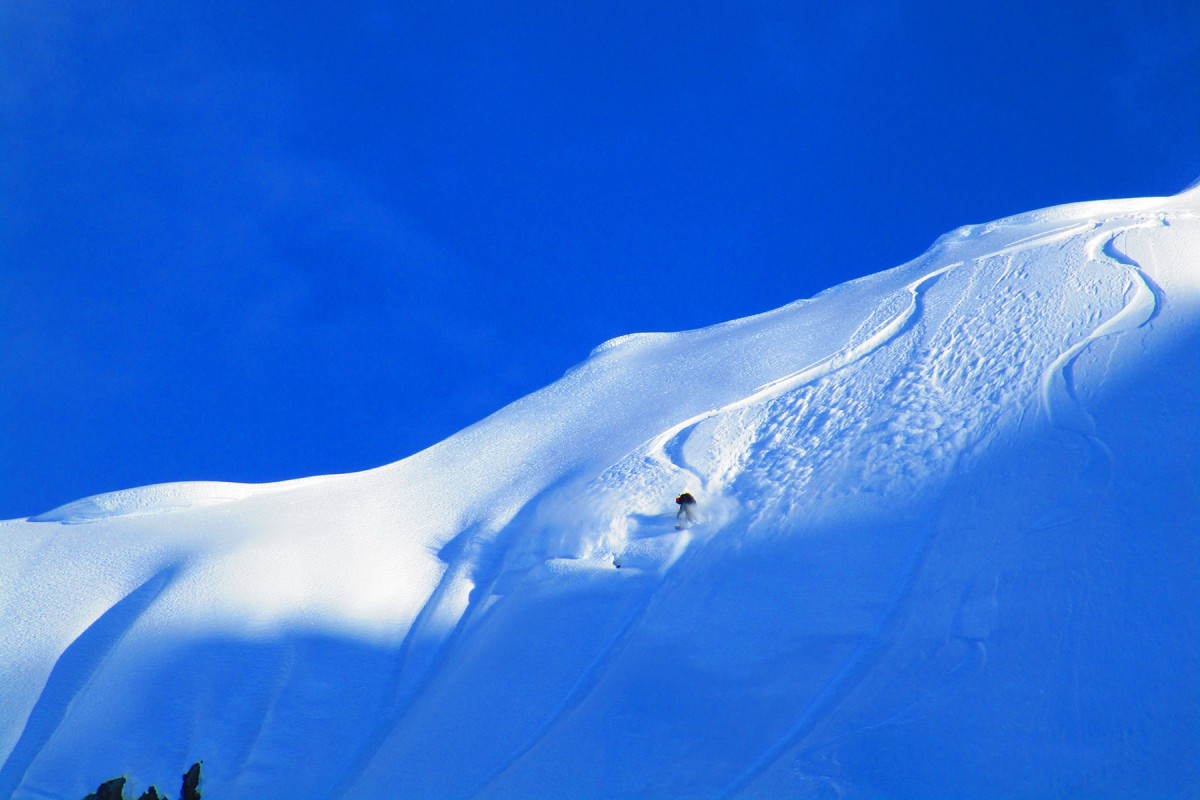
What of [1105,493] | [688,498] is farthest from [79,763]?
[1105,493]

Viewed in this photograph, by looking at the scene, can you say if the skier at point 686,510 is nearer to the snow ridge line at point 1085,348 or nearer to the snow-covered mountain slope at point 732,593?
the snow-covered mountain slope at point 732,593

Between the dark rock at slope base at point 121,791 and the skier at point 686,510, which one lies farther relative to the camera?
the skier at point 686,510

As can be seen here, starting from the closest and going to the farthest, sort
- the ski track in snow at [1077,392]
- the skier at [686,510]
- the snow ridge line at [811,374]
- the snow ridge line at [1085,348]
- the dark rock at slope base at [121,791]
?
the dark rock at slope base at [121,791], the ski track in snow at [1077,392], the snow ridge line at [1085,348], the skier at [686,510], the snow ridge line at [811,374]

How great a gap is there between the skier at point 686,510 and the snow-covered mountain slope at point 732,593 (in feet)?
0.75

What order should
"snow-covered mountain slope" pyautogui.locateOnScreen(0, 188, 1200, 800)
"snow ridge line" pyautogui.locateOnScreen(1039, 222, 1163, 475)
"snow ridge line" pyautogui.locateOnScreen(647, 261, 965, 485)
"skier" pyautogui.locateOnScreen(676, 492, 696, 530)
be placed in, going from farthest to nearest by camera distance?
"snow ridge line" pyautogui.locateOnScreen(647, 261, 965, 485)
"skier" pyautogui.locateOnScreen(676, 492, 696, 530)
"snow ridge line" pyautogui.locateOnScreen(1039, 222, 1163, 475)
"snow-covered mountain slope" pyautogui.locateOnScreen(0, 188, 1200, 800)

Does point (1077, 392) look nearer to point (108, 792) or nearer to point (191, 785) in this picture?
point (191, 785)

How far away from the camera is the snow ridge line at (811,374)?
13477mm

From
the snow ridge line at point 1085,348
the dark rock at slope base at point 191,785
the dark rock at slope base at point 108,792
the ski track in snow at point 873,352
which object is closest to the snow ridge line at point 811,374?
the ski track in snow at point 873,352

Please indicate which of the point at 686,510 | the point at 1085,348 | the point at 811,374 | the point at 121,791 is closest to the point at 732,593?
the point at 686,510

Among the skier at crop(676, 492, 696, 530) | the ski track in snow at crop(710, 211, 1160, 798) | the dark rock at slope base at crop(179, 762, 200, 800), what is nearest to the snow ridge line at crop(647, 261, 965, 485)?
the ski track in snow at crop(710, 211, 1160, 798)

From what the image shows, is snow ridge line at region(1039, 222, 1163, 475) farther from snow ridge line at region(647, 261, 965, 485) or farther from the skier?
the skier

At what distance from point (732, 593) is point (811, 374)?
4857 mm

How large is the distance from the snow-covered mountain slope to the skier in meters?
0.23

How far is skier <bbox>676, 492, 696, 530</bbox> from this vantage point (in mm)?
11242
